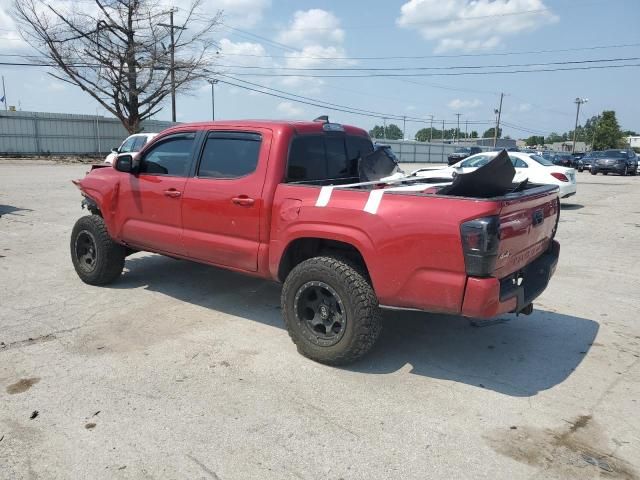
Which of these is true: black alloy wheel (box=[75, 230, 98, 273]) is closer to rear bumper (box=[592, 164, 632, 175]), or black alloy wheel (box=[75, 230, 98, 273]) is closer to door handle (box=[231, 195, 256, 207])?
door handle (box=[231, 195, 256, 207])

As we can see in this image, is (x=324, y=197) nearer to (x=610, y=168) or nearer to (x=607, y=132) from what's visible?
(x=610, y=168)

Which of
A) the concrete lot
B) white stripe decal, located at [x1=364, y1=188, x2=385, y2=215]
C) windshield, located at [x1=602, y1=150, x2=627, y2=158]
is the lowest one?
the concrete lot

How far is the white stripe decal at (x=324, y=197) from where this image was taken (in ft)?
12.6

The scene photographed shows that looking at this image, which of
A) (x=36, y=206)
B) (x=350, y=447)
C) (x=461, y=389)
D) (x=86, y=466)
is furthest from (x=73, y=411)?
(x=36, y=206)

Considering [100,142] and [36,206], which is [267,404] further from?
[100,142]

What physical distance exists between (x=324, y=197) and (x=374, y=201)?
434 mm

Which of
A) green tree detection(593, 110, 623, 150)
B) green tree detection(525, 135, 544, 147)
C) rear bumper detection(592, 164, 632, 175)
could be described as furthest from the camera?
green tree detection(525, 135, 544, 147)

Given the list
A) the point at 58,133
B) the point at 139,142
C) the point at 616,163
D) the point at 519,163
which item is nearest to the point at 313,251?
the point at 519,163

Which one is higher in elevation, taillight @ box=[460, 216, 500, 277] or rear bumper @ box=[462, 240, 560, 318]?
taillight @ box=[460, 216, 500, 277]

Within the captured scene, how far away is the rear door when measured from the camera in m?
4.32

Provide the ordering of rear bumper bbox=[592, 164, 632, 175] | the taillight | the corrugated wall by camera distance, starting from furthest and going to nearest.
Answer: rear bumper bbox=[592, 164, 632, 175] < the corrugated wall < the taillight

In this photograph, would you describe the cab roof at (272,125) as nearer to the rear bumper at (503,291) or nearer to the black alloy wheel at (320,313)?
the black alloy wheel at (320,313)

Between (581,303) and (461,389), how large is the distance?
2727mm

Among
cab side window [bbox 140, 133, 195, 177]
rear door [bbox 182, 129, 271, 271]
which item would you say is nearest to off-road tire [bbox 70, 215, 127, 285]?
cab side window [bbox 140, 133, 195, 177]
